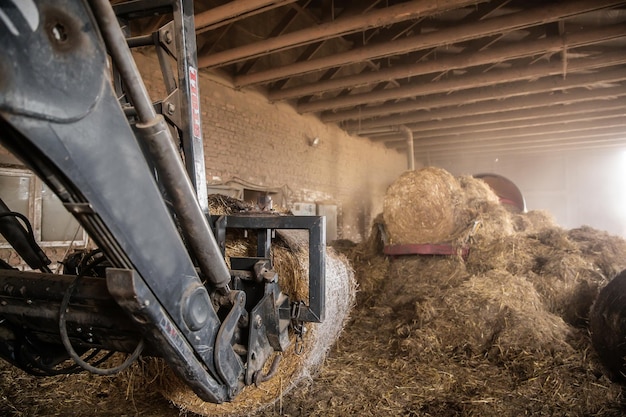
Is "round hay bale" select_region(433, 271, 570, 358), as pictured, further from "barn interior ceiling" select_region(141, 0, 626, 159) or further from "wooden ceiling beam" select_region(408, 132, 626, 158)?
"wooden ceiling beam" select_region(408, 132, 626, 158)

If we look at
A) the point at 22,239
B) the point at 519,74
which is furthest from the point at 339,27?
the point at 22,239

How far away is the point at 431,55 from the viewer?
698cm

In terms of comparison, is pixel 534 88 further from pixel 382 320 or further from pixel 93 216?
pixel 93 216

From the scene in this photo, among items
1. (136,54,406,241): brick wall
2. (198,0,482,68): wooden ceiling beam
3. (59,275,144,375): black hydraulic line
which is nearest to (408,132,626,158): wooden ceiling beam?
(136,54,406,241): brick wall

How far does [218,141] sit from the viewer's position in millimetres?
6887

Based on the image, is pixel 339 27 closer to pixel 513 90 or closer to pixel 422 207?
pixel 422 207

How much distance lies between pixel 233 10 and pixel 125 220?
4148 millimetres

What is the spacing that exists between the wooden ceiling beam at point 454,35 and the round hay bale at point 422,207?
198 cm

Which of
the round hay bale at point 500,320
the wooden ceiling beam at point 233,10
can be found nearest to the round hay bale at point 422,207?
the round hay bale at point 500,320

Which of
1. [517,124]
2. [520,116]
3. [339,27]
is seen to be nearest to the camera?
[339,27]

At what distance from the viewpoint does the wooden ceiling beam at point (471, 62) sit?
5.32 m

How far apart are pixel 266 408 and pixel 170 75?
243 centimetres

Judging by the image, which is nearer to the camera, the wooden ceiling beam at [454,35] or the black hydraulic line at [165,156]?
the black hydraulic line at [165,156]

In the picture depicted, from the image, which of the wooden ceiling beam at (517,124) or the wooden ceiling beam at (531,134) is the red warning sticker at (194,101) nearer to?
the wooden ceiling beam at (517,124)
